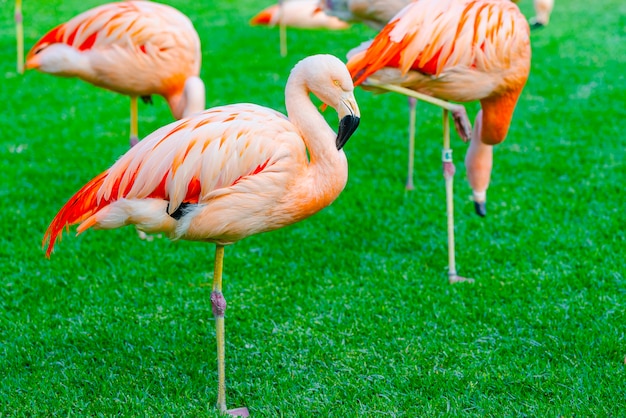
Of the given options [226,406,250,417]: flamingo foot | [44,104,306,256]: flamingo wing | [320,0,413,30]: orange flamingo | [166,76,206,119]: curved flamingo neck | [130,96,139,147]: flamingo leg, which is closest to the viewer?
[44,104,306,256]: flamingo wing

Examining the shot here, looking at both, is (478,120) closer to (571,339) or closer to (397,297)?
(397,297)

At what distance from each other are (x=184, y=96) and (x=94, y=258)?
1.06 metres

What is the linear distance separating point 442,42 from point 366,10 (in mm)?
1756

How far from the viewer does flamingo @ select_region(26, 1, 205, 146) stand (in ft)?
14.2

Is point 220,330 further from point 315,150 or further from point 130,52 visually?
point 130,52

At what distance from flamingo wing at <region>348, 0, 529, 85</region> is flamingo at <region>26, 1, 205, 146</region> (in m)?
1.30

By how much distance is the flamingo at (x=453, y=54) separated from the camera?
136 inches

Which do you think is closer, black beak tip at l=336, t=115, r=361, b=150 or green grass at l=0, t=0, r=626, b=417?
black beak tip at l=336, t=115, r=361, b=150

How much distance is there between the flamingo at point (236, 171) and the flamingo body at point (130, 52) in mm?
1710

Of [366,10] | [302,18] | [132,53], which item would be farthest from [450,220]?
[302,18]

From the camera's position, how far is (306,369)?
10.1 feet

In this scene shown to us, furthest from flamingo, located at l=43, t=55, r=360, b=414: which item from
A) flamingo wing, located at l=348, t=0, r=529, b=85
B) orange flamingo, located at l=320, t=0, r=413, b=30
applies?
orange flamingo, located at l=320, t=0, r=413, b=30

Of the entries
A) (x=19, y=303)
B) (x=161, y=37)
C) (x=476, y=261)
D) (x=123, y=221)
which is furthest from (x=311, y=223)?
(x=123, y=221)

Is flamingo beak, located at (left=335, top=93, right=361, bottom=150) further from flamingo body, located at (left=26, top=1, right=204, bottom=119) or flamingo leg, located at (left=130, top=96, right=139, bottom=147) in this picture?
flamingo leg, located at (left=130, top=96, right=139, bottom=147)
